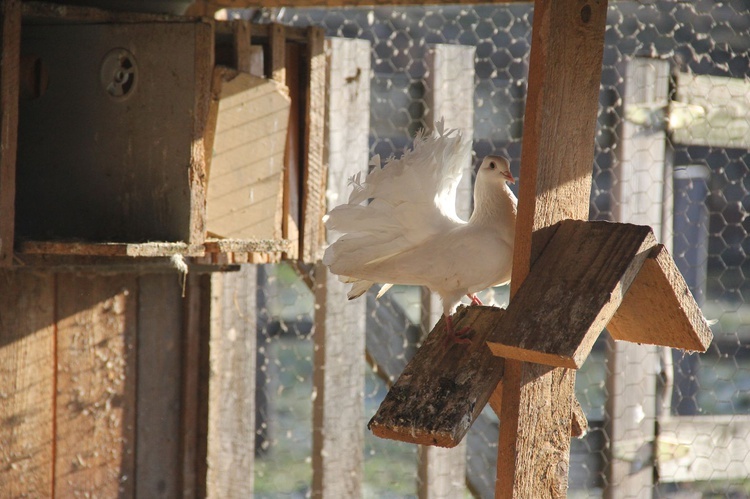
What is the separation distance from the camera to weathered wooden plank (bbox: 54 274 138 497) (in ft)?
6.23

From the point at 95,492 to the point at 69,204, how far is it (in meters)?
0.69

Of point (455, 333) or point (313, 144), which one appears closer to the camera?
point (455, 333)

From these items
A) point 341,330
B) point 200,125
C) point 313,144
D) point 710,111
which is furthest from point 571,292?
point 710,111

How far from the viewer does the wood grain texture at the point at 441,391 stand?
981 millimetres

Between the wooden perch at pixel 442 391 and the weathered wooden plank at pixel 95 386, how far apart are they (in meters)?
1.04

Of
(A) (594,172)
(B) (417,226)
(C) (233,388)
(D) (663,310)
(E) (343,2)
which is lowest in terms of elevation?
(C) (233,388)

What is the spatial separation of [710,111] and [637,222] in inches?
15.5

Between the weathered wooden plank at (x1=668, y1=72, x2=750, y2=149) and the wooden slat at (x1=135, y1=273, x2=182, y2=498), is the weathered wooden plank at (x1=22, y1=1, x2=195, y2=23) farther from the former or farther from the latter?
the weathered wooden plank at (x1=668, y1=72, x2=750, y2=149)

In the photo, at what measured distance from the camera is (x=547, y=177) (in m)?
1.02

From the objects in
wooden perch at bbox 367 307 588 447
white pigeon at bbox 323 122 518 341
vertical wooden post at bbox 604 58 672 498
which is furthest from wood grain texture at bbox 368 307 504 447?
vertical wooden post at bbox 604 58 672 498

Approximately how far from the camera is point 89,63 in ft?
5.37

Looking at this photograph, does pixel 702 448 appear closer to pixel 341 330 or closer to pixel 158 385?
pixel 341 330

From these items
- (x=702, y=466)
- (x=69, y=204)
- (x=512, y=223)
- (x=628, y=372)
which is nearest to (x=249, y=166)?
(x=69, y=204)

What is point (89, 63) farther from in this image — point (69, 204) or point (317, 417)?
point (317, 417)
